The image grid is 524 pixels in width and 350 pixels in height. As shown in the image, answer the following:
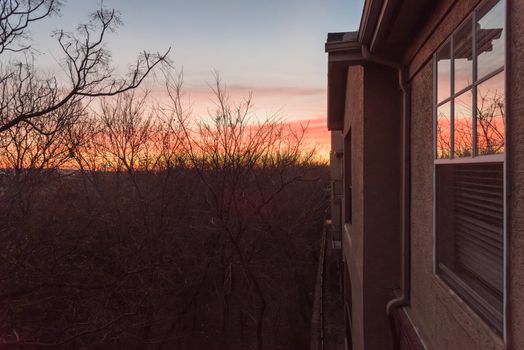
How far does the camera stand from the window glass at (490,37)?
1.95 metres

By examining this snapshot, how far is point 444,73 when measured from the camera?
2920 millimetres

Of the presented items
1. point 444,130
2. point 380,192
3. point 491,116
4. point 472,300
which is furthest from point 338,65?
point 472,300

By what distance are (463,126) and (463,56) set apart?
0.44 meters

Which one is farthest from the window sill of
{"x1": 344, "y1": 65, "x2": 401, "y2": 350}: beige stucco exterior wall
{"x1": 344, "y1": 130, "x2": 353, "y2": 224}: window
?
{"x1": 344, "y1": 130, "x2": 353, "y2": 224}: window

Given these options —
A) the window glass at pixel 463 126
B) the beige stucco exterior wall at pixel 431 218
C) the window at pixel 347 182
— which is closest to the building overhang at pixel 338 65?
the beige stucco exterior wall at pixel 431 218

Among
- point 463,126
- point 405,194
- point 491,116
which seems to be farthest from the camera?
point 405,194

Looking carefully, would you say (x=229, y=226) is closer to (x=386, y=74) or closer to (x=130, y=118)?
(x=130, y=118)

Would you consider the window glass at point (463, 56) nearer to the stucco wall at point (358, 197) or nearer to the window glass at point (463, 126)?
the window glass at point (463, 126)

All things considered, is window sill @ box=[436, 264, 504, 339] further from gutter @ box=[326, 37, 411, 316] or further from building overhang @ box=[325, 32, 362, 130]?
building overhang @ box=[325, 32, 362, 130]

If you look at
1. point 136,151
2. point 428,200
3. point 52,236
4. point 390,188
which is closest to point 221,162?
point 136,151

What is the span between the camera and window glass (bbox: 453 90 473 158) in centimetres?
235

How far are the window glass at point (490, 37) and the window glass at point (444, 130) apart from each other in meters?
0.56

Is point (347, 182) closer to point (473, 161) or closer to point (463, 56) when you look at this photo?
point (463, 56)

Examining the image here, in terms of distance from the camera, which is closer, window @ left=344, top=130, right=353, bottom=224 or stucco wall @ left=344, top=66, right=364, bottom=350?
stucco wall @ left=344, top=66, right=364, bottom=350
